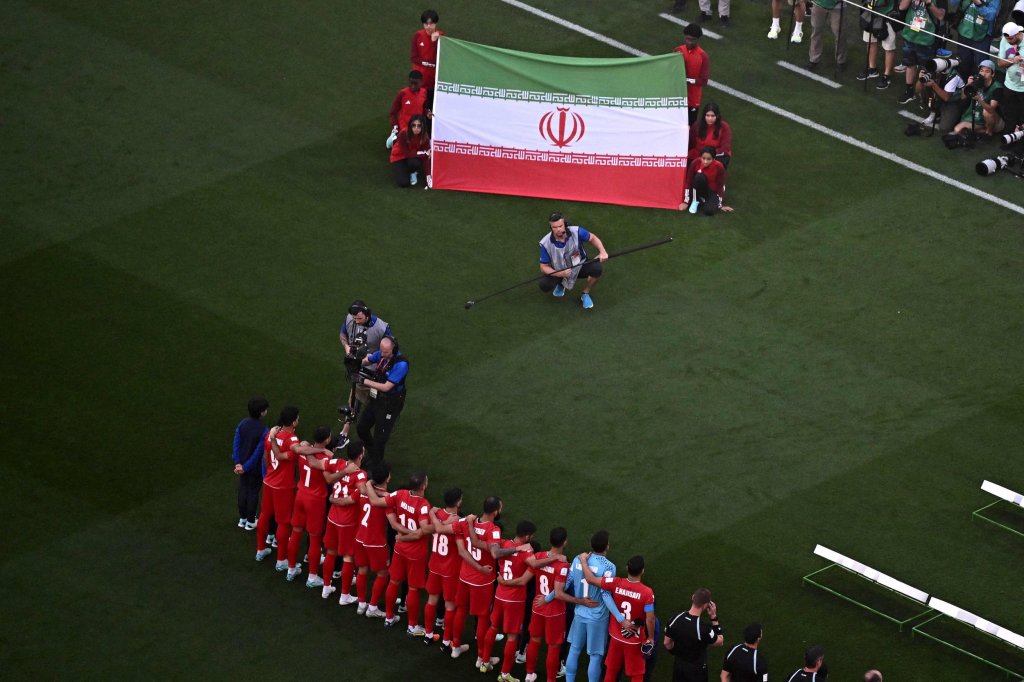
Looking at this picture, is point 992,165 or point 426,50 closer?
point 992,165

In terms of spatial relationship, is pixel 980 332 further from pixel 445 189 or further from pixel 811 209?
pixel 445 189

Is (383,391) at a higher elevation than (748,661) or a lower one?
higher

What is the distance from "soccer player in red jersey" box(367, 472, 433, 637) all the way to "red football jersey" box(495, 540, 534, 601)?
2.53 ft

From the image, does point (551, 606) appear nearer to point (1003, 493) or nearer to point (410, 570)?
point (410, 570)

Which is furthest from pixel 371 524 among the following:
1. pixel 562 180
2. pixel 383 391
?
pixel 562 180

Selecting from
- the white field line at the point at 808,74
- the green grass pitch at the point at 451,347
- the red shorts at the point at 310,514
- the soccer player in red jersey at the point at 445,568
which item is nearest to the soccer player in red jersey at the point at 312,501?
the red shorts at the point at 310,514

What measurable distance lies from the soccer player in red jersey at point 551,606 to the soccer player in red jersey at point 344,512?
201cm

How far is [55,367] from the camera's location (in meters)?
19.8

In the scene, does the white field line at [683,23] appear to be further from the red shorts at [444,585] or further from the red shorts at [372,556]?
the red shorts at [444,585]

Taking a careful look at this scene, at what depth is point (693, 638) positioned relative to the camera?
49.1ft

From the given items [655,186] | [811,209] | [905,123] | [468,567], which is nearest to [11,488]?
[468,567]

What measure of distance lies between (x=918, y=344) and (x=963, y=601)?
14.8ft

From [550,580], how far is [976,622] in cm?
405

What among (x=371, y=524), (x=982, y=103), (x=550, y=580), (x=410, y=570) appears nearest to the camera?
(x=550, y=580)
